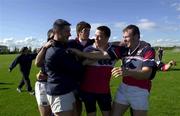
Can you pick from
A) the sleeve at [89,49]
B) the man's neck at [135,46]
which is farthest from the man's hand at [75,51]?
the man's neck at [135,46]

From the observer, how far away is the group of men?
6.25 meters

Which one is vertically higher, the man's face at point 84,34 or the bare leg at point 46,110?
the man's face at point 84,34

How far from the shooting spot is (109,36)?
6844mm

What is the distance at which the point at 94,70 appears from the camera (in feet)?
22.3

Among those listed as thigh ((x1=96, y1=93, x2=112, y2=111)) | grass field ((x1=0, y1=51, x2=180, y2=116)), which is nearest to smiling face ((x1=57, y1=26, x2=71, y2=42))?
thigh ((x1=96, y1=93, x2=112, y2=111))

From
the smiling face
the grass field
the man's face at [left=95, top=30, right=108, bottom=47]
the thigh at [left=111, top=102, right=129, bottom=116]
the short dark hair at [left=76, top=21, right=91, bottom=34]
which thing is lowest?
the grass field

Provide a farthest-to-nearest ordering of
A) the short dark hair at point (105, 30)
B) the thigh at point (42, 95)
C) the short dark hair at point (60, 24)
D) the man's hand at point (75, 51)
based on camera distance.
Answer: the thigh at point (42, 95)
the short dark hair at point (105, 30)
the man's hand at point (75, 51)
the short dark hair at point (60, 24)

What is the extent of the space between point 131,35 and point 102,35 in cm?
50

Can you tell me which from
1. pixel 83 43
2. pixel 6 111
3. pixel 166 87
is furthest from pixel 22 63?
pixel 83 43

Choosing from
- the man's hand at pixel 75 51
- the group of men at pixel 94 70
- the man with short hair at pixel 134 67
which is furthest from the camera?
the man with short hair at pixel 134 67

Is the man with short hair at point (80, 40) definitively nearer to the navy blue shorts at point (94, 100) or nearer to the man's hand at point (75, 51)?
the navy blue shorts at point (94, 100)

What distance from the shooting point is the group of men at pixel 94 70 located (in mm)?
6254

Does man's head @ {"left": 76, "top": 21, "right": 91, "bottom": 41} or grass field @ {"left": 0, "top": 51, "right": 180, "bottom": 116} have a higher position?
man's head @ {"left": 76, "top": 21, "right": 91, "bottom": 41}

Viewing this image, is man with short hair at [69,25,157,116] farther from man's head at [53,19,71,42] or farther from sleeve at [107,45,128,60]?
man's head at [53,19,71,42]
